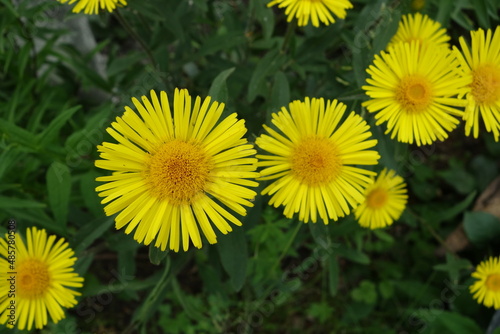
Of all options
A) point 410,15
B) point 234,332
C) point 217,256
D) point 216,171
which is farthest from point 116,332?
point 410,15

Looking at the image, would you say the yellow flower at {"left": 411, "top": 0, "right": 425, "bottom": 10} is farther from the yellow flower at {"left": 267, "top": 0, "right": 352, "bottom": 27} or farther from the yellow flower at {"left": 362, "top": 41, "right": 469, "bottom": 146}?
the yellow flower at {"left": 267, "top": 0, "right": 352, "bottom": 27}

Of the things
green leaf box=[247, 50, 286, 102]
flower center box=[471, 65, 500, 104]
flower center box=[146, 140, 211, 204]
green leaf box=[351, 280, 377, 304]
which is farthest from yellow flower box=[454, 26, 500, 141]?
green leaf box=[351, 280, 377, 304]

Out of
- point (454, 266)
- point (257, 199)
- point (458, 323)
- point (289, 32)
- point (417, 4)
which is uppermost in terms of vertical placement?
point (289, 32)

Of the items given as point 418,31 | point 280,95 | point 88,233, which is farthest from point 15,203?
point 418,31

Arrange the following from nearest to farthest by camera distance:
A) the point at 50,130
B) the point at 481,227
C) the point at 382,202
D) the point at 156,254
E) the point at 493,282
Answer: the point at 156,254 → the point at 50,130 → the point at 493,282 → the point at 382,202 → the point at 481,227

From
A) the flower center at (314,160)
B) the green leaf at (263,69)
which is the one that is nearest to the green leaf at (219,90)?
the flower center at (314,160)

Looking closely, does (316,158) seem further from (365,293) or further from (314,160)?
(365,293)
